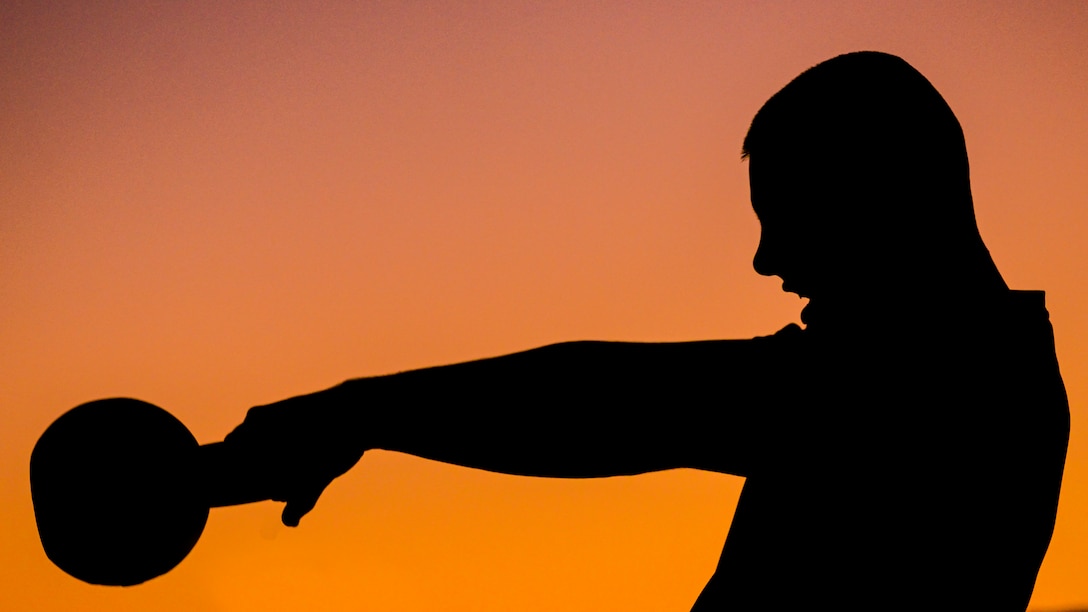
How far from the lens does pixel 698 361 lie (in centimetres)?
68

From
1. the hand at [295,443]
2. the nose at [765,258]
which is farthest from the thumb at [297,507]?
the nose at [765,258]

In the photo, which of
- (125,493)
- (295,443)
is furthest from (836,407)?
(125,493)

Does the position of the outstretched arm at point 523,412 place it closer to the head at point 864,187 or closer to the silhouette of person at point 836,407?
the silhouette of person at point 836,407

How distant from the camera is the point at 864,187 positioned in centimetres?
78

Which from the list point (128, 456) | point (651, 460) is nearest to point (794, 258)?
point (651, 460)

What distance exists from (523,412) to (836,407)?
9.2 inches

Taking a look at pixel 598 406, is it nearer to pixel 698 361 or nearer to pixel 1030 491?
pixel 698 361

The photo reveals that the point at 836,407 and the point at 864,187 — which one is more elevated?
the point at 864,187

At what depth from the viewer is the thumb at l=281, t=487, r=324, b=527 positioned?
66cm

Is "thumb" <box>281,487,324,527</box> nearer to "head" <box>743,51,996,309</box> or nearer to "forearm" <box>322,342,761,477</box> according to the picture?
"forearm" <box>322,342,761,477</box>

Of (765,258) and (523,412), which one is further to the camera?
(765,258)

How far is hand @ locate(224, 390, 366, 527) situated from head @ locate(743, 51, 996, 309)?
0.36 m

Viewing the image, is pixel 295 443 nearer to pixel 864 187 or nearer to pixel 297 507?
pixel 297 507

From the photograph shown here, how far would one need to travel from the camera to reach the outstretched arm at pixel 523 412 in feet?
2.08
